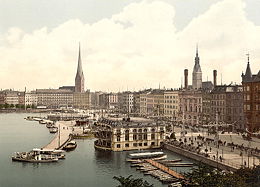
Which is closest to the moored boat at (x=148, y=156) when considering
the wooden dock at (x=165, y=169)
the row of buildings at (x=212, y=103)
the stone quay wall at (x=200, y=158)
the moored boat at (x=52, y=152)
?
the wooden dock at (x=165, y=169)

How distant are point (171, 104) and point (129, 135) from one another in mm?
52540

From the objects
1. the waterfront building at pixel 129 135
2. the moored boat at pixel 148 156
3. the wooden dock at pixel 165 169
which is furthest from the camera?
the waterfront building at pixel 129 135

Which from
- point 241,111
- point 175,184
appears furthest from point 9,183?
point 241,111

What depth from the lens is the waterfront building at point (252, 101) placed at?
62000mm

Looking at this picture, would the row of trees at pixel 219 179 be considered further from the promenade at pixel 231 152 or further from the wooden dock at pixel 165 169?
the wooden dock at pixel 165 169

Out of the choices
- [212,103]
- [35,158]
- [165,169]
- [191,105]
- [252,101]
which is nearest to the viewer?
[165,169]

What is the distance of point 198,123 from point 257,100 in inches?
1212

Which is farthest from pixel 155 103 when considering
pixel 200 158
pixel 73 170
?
pixel 73 170

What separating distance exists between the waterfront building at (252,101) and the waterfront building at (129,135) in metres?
14.2

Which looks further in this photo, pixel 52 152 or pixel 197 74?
pixel 197 74

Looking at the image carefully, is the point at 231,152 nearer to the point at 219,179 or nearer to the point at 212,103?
the point at 219,179

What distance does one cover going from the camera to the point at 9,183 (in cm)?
4166

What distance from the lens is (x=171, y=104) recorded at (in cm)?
11188

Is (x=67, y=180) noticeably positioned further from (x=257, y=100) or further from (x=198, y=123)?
(x=198, y=123)
